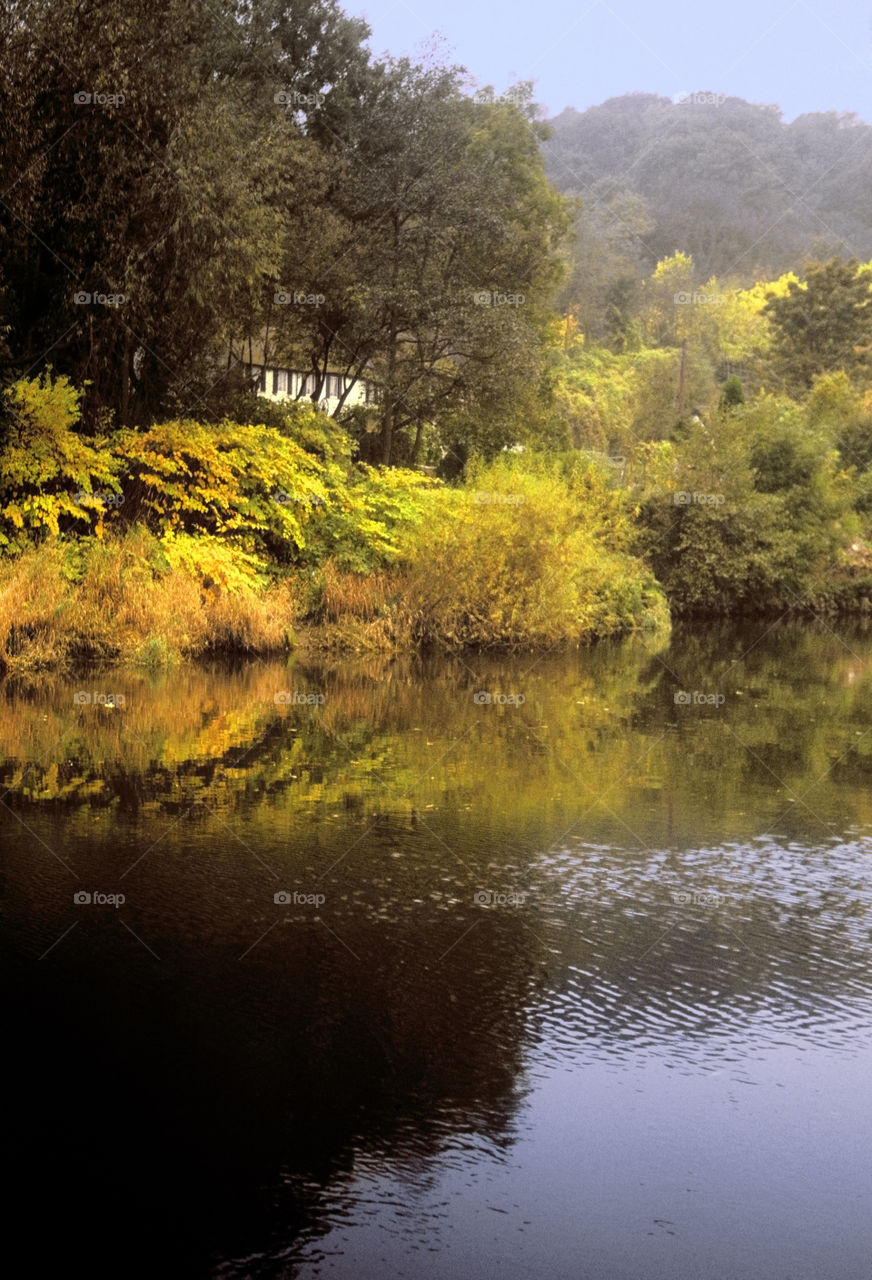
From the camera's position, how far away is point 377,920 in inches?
309

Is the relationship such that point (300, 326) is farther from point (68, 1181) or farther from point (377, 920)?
point (68, 1181)

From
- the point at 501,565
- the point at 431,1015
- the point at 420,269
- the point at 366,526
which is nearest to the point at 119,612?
the point at 366,526

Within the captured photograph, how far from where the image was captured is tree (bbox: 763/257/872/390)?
71.6 meters

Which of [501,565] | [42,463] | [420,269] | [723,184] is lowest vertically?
[501,565]

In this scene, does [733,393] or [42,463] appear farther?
[733,393]

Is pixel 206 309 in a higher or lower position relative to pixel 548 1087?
higher

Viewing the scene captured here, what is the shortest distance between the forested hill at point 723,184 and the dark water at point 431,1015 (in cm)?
9667

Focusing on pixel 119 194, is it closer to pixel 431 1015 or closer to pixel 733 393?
pixel 431 1015

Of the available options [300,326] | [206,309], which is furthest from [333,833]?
[300,326]

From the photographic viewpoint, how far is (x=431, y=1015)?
20.8 ft

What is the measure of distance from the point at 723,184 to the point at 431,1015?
5372 inches

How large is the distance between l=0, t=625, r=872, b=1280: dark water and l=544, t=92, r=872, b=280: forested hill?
317 ft

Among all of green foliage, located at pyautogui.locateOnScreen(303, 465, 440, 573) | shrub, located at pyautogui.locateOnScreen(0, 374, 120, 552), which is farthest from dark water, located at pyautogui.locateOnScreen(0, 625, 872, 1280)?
green foliage, located at pyautogui.locateOnScreen(303, 465, 440, 573)

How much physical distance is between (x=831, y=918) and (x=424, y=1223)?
455 cm
